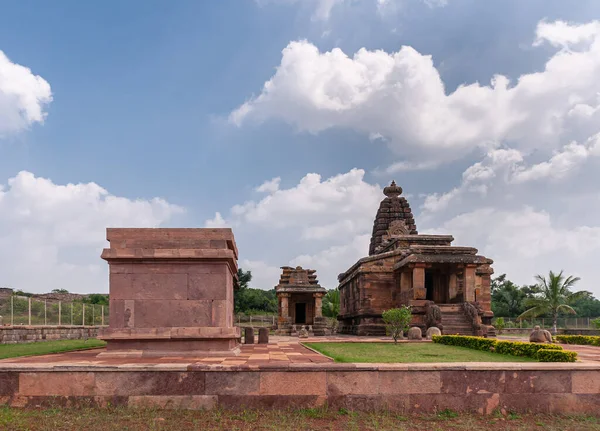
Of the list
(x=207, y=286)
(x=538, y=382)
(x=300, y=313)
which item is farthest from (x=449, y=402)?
(x=300, y=313)

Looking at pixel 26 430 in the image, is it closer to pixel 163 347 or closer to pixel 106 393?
pixel 106 393

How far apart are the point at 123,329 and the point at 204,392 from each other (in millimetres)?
3691

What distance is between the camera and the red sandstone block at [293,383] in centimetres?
767

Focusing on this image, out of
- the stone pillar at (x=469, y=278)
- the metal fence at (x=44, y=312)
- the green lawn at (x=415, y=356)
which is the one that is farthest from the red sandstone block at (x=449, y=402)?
the stone pillar at (x=469, y=278)

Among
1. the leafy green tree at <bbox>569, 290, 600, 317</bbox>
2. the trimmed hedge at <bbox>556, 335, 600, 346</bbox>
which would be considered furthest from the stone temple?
the leafy green tree at <bbox>569, 290, 600, 317</bbox>

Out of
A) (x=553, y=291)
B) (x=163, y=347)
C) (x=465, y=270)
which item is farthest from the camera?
(x=553, y=291)

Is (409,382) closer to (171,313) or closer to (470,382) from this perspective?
(470,382)

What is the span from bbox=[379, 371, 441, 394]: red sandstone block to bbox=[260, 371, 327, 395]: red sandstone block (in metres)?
0.89

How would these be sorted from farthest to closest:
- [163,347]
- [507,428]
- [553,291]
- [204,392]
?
[553,291] → [163,347] → [204,392] → [507,428]

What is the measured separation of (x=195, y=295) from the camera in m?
10.8

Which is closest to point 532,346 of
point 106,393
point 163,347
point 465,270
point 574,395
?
point 574,395

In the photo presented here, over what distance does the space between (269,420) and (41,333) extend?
1933 cm

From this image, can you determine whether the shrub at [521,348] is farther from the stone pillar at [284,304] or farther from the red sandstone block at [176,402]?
the stone pillar at [284,304]

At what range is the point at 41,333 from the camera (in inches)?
899
